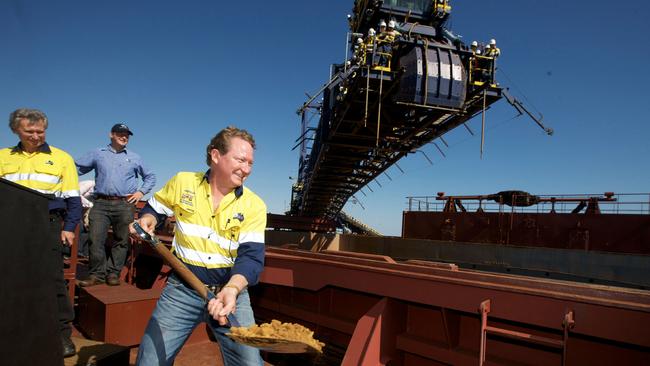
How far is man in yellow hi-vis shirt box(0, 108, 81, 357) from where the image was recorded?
3.03 m

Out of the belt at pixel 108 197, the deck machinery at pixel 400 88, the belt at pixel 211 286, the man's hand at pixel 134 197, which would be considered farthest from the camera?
the deck machinery at pixel 400 88

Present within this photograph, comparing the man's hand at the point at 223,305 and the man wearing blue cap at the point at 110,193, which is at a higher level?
the man wearing blue cap at the point at 110,193

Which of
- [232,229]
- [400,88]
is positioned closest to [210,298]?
[232,229]

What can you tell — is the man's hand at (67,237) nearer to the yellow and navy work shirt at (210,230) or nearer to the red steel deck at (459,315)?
the yellow and navy work shirt at (210,230)

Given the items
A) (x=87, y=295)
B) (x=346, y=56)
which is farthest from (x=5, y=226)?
(x=346, y=56)

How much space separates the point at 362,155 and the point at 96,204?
11364 millimetres

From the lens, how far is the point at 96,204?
4750 mm

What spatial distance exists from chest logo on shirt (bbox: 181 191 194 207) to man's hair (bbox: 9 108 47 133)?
1.85m

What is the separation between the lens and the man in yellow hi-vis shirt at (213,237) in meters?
2.24

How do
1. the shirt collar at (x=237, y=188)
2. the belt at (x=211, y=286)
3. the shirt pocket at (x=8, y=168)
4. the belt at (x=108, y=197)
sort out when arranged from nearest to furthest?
the belt at (x=211, y=286), the shirt collar at (x=237, y=188), the shirt pocket at (x=8, y=168), the belt at (x=108, y=197)

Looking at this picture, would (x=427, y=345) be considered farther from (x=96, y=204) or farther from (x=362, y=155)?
(x=362, y=155)

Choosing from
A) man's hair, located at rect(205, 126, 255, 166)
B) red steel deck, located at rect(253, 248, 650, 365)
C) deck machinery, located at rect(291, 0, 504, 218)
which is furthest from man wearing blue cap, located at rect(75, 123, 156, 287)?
deck machinery, located at rect(291, 0, 504, 218)

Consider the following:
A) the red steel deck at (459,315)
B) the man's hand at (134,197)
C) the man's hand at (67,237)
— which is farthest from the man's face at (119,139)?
the red steel deck at (459,315)

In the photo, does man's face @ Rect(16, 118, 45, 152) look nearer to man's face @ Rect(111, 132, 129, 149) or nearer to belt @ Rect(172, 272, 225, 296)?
man's face @ Rect(111, 132, 129, 149)
